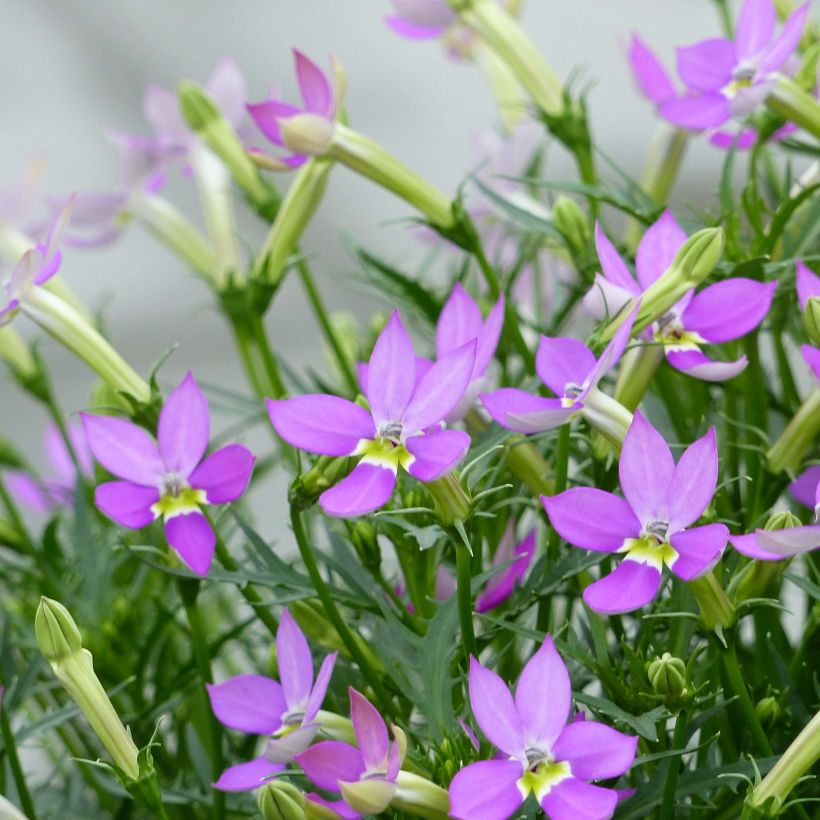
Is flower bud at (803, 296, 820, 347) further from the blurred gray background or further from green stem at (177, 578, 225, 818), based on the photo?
the blurred gray background

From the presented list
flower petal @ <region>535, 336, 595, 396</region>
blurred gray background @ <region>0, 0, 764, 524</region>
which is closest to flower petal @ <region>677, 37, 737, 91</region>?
flower petal @ <region>535, 336, 595, 396</region>

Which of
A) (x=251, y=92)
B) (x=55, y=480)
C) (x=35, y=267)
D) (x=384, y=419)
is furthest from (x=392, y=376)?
(x=251, y=92)

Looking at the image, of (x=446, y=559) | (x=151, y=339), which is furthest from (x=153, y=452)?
(x=151, y=339)

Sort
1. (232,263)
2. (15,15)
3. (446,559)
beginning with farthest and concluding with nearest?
(15,15) → (232,263) → (446,559)

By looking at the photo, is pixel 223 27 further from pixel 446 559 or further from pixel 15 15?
pixel 446 559

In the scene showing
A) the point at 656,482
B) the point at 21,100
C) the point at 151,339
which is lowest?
the point at 151,339

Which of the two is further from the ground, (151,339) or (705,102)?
(705,102)
